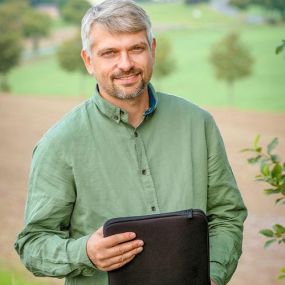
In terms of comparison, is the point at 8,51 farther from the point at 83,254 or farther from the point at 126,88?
the point at 83,254

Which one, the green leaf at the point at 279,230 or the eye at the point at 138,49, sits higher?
the eye at the point at 138,49

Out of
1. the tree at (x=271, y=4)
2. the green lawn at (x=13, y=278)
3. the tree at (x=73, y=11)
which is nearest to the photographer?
the green lawn at (x=13, y=278)

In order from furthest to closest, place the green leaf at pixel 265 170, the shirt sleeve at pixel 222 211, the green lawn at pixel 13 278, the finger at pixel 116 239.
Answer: the green lawn at pixel 13 278 → the green leaf at pixel 265 170 → the shirt sleeve at pixel 222 211 → the finger at pixel 116 239

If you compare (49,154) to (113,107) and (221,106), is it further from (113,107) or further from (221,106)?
(221,106)

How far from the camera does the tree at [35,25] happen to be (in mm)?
8336

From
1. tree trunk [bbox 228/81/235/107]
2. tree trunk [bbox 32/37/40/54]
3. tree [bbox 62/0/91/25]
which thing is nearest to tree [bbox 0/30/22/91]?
tree trunk [bbox 32/37/40/54]

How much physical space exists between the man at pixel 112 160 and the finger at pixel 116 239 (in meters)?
0.10

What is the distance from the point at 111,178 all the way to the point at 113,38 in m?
0.34

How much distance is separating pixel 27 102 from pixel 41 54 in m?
0.72

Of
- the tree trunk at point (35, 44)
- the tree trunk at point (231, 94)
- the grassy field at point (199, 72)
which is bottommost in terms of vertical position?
the tree trunk at point (231, 94)

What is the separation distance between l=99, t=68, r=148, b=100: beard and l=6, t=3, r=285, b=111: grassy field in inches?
255

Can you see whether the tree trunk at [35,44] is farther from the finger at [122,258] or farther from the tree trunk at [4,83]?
the finger at [122,258]

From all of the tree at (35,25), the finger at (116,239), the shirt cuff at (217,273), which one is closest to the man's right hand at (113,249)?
the finger at (116,239)

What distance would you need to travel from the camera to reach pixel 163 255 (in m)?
1.44
